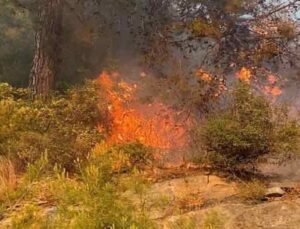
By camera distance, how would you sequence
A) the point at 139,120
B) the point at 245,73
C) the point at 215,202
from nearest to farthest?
Result: the point at 215,202, the point at 245,73, the point at 139,120

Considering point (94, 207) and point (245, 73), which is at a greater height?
point (245, 73)

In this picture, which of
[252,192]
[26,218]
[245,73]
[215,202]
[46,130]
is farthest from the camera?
[245,73]

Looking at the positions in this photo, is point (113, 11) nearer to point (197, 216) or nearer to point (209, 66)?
point (209, 66)

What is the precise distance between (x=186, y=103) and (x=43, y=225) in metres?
8.47

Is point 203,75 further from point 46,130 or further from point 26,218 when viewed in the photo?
point 26,218

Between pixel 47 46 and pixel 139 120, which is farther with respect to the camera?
pixel 139 120

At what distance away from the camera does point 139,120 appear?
13.4 meters

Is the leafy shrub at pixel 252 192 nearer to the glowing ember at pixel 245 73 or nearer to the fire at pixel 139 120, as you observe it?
the fire at pixel 139 120

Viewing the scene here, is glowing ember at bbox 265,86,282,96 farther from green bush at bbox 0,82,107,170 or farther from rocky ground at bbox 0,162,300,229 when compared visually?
rocky ground at bbox 0,162,300,229

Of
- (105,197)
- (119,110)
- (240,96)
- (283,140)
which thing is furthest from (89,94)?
(105,197)

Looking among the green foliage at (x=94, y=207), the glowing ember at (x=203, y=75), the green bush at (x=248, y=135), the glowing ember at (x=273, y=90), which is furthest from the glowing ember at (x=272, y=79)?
the green foliage at (x=94, y=207)

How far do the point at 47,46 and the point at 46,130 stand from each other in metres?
3.71

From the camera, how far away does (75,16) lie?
15.0 meters

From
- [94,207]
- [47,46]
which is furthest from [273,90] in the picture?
[94,207]
